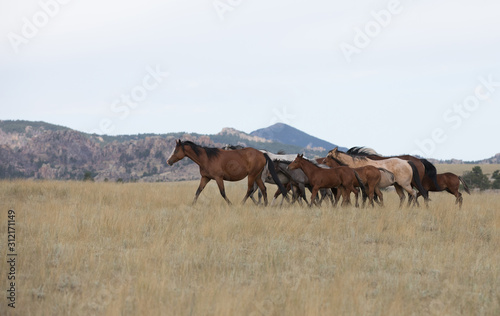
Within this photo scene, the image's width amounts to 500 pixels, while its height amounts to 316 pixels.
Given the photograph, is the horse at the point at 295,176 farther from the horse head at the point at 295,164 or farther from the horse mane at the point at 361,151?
the horse mane at the point at 361,151

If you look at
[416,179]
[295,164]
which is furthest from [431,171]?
[295,164]

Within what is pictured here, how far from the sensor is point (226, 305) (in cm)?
538

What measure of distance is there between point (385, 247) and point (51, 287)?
20.0 ft

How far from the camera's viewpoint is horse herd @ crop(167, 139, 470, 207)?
15.0m

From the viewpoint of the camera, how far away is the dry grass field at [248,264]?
5.71 m

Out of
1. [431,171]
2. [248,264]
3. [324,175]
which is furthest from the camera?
[431,171]

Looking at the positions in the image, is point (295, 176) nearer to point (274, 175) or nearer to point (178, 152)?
point (274, 175)

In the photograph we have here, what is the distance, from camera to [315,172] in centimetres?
1490

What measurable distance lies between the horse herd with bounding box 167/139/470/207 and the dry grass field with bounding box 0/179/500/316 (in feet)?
8.38

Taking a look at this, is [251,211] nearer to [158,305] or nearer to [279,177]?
[279,177]

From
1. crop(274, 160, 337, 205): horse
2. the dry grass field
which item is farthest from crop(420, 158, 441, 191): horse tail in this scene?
the dry grass field

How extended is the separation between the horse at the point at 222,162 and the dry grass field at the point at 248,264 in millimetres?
2631

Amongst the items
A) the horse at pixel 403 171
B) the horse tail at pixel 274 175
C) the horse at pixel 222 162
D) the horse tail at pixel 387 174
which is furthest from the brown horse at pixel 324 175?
the horse at pixel 403 171

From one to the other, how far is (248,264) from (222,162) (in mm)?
7913
